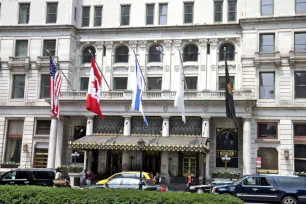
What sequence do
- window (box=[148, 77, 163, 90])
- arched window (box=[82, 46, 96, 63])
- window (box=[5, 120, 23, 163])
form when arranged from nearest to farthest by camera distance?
window (box=[148, 77, 163, 90]) < window (box=[5, 120, 23, 163]) < arched window (box=[82, 46, 96, 63])

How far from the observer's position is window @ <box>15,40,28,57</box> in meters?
47.8

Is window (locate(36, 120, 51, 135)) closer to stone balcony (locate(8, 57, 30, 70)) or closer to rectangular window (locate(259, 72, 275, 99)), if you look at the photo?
stone balcony (locate(8, 57, 30, 70))

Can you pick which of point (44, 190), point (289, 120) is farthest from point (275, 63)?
point (44, 190)

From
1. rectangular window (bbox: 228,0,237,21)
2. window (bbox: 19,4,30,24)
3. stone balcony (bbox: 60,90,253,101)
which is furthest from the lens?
window (bbox: 19,4,30,24)

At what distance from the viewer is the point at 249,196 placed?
24406 millimetres

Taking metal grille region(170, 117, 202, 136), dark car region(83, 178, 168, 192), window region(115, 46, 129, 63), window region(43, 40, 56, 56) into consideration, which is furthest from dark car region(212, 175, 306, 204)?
window region(43, 40, 56, 56)

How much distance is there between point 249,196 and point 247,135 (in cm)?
1625

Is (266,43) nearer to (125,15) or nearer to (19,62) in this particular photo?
(125,15)

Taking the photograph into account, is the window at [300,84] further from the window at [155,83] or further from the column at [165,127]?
the window at [155,83]

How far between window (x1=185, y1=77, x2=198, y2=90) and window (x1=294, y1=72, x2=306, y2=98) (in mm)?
10265

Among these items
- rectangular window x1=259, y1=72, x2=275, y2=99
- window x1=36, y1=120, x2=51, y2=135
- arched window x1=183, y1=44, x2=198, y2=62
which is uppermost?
arched window x1=183, y1=44, x2=198, y2=62

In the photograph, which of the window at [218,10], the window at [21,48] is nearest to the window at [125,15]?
the window at [218,10]

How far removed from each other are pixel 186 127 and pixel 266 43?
39.8 ft

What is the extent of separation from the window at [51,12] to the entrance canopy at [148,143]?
15188 mm
